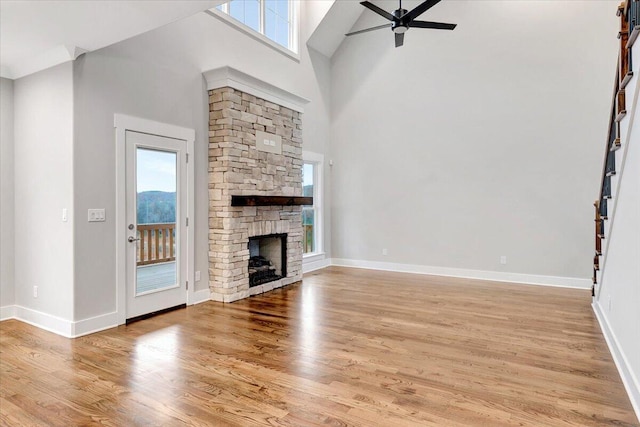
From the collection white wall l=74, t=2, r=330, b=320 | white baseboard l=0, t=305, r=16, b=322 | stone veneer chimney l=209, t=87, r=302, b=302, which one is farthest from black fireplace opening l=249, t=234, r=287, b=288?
white baseboard l=0, t=305, r=16, b=322

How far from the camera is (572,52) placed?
19.5 ft

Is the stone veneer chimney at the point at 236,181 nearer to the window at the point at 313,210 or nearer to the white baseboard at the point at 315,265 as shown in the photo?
the white baseboard at the point at 315,265

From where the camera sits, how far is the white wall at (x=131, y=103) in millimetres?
3742

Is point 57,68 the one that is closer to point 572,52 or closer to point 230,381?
point 230,381

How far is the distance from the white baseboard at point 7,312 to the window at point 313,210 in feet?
14.6

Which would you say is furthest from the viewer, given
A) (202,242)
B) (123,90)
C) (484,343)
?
(202,242)

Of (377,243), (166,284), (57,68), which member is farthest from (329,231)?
(57,68)

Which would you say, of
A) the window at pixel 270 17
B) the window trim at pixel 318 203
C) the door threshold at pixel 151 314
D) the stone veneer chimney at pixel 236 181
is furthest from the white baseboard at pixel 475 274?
the window at pixel 270 17

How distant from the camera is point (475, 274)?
6.68 meters

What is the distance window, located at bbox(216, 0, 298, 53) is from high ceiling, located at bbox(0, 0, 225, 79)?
238 cm

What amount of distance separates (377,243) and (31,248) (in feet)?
17.8

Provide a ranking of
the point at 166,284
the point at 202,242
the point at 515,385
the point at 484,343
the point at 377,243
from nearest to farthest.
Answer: the point at 515,385 < the point at 484,343 < the point at 166,284 < the point at 202,242 < the point at 377,243

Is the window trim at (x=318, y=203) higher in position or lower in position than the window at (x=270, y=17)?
lower

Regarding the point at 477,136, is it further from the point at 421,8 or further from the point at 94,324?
the point at 94,324
